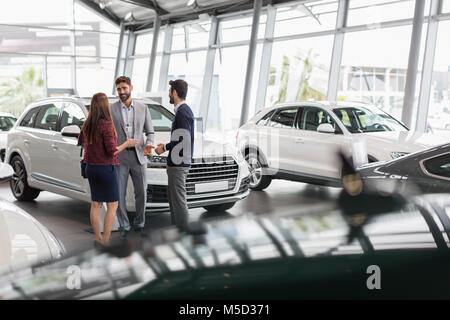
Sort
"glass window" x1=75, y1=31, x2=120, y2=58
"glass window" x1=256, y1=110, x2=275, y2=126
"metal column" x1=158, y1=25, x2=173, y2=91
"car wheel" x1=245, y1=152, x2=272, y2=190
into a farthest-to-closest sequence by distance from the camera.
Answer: "glass window" x1=75, y1=31, x2=120, y2=58, "metal column" x1=158, y1=25, x2=173, y2=91, "glass window" x1=256, y1=110, x2=275, y2=126, "car wheel" x1=245, y1=152, x2=272, y2=190

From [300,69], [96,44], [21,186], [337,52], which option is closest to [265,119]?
[21,186]

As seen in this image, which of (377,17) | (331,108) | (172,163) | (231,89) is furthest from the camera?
(231,89)

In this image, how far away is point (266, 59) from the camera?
48.5 ft

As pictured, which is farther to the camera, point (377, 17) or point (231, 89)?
point (231, 89)

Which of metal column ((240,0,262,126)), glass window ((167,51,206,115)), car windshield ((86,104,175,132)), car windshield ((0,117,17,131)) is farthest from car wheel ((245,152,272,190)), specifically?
glass window ((167,51,206,115))

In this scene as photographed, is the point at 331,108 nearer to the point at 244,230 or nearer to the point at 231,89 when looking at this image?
the point at 244,230

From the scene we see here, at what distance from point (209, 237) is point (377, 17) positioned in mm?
12310

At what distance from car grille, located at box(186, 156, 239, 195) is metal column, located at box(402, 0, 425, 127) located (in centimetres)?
600

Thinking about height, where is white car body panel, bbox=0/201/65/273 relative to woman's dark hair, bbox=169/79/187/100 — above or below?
below

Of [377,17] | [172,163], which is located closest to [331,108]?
[172,163]

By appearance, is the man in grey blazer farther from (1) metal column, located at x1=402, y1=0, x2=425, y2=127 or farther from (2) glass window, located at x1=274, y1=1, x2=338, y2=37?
(2) glass window, located at x1=274, y1=1, x2=338, y2=37

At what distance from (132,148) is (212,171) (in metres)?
0.90

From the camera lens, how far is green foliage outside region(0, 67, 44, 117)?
18297mm
